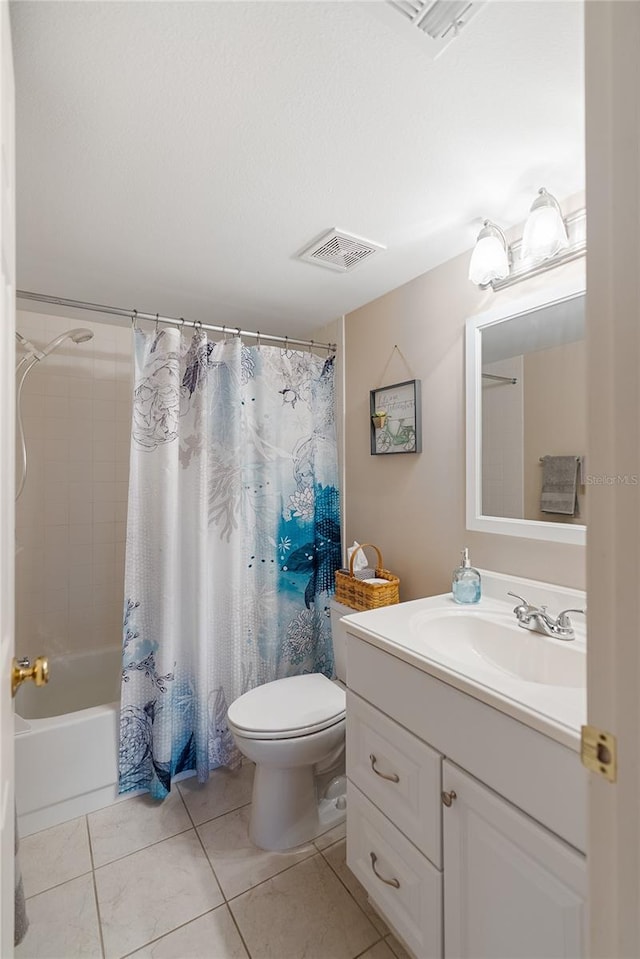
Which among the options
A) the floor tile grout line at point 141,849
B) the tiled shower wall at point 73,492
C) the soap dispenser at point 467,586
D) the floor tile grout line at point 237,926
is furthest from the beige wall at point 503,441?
the tiled shower wall at point 73,492

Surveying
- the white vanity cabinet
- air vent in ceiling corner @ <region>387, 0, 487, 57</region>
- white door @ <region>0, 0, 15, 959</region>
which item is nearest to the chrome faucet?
the white vanity cabinet

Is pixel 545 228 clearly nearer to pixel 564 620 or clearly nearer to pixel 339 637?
pixel 564 620

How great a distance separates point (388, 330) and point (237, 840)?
2096 mm

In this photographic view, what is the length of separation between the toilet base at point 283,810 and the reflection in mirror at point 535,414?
1.18 m

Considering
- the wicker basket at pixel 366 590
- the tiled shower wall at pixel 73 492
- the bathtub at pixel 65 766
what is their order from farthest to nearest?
the tiled shower wall at pixel 73 492
the wicker basket at pixel 366 590
the bathtub at pixel 65 766

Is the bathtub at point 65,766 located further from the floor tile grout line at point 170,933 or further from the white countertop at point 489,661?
the white countertop at point 489,661

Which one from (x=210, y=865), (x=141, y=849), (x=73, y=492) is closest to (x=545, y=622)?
(x=210, y=865)

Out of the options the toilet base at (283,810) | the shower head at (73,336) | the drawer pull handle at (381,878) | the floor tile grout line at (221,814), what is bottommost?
the floor tile grout line at (221,814)

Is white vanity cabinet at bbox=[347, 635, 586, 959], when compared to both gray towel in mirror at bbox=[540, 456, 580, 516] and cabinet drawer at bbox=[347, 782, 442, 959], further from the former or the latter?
gray towel in mirror at bbox=[540, 456, 580, 516]

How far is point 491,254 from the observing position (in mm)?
1344

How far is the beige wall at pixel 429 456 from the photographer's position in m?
1.42

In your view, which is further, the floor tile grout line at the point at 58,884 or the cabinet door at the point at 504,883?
the floor tile grout line at the point at 58,884

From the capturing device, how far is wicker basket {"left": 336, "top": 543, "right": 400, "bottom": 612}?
1.74m

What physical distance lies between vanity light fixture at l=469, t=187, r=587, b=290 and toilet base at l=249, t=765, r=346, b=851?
5.97 ft
